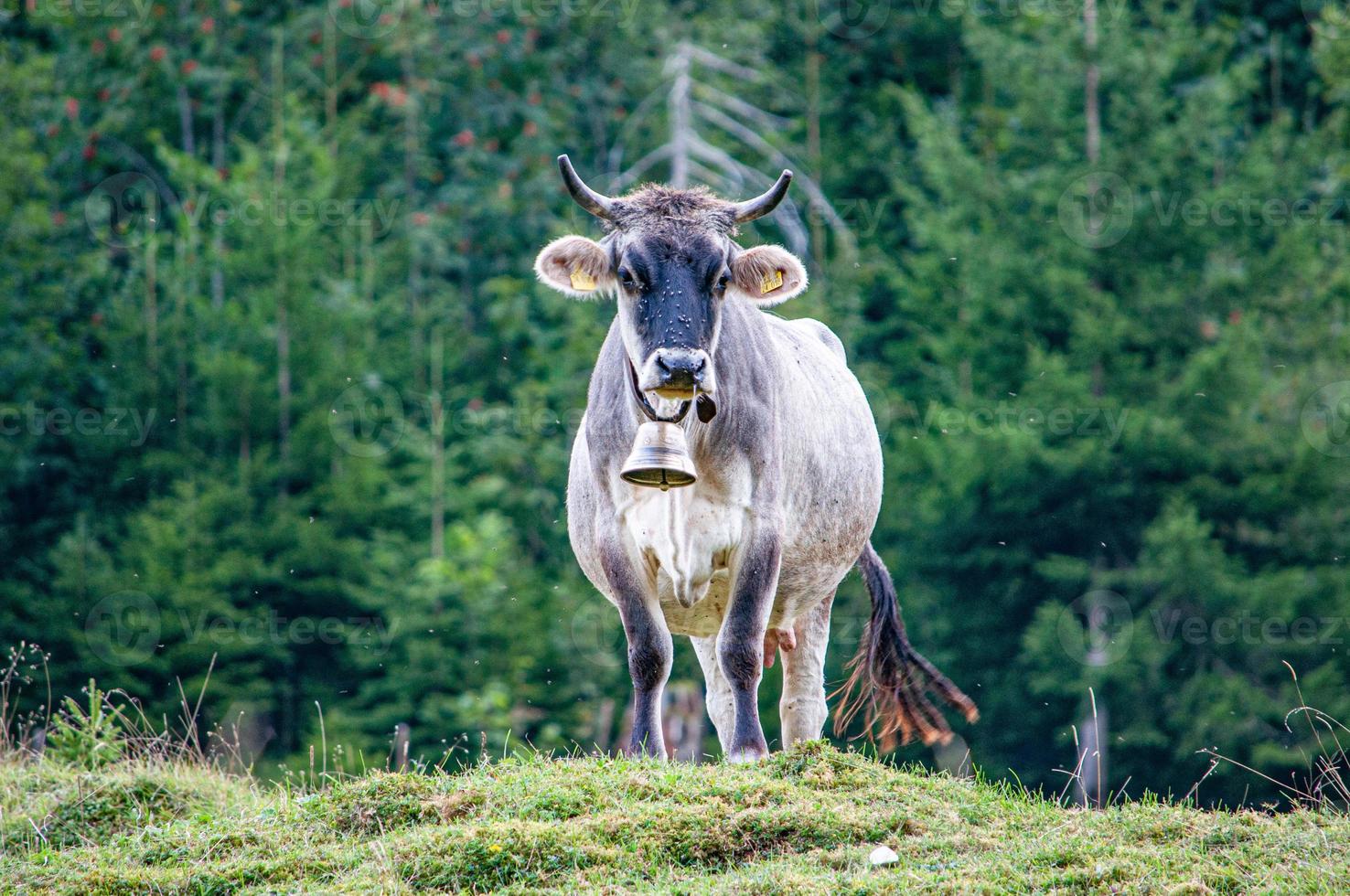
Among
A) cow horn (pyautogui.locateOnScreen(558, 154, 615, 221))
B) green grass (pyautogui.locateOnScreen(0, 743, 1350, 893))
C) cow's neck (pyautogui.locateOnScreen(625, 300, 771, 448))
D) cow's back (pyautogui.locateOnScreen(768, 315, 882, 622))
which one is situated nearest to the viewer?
green grass (pyautogui.locateOnScreen(0, 743, 1350, 893))

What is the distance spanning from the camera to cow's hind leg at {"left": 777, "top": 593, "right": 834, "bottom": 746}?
952cm

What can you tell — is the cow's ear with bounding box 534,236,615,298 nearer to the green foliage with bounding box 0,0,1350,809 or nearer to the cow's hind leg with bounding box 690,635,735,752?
the cow's hind leg with bounding box 690,635,735,752

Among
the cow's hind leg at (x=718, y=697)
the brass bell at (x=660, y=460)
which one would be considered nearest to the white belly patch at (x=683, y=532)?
the brass bell at (x=660, y=460)

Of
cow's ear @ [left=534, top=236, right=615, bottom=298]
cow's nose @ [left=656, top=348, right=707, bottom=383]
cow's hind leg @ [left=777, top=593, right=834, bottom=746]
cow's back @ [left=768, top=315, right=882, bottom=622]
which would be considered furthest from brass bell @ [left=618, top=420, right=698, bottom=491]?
A: cow's hind leg @ [left=777, top=593, right=834, bottom=746]

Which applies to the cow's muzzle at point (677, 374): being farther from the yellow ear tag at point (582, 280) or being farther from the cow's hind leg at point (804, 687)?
the cow's hind leg at point (804, 687)

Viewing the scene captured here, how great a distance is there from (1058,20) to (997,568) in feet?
30.8

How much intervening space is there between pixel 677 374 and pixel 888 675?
11.4ft

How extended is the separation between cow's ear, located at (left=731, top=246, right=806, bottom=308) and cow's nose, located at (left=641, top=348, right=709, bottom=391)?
77 cm

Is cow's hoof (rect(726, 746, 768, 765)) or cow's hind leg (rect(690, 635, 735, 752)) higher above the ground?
cow's hoof (rect(726, 746, 768, 765))

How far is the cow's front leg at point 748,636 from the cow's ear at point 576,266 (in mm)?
1311

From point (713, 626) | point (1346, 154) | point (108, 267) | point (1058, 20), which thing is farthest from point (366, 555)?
point (713, 626)

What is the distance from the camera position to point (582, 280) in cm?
804

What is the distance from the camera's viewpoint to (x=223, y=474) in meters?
28.4

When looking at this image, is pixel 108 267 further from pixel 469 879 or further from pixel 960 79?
pixel 469 879
